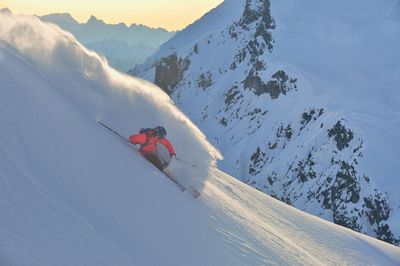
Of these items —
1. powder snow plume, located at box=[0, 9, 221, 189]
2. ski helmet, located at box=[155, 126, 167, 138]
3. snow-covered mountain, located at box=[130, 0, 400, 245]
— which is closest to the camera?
ski helmet, located at box=[155, 126, 167, 138]

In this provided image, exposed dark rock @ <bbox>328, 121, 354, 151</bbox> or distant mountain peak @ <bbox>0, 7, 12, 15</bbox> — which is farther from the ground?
exposed dark rock @ <bbox>328, 121, 354, 151</bbox>

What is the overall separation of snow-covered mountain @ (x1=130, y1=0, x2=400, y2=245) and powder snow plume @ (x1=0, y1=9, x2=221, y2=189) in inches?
2618

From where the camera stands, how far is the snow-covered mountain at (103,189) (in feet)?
20.7

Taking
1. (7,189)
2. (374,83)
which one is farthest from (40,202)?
(374,83)

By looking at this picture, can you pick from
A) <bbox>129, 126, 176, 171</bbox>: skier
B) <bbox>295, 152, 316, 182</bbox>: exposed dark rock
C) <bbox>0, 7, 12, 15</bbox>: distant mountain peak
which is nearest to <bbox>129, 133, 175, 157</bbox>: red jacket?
<bbox>129, 126, 176, 171</bbox>: skier

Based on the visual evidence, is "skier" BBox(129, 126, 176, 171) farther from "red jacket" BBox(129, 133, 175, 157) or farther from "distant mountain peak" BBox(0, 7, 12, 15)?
"distant mountain peak" BBox(0, 7, 12, 15)

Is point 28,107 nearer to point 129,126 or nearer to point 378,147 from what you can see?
point 129,126

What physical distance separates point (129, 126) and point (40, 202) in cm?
804

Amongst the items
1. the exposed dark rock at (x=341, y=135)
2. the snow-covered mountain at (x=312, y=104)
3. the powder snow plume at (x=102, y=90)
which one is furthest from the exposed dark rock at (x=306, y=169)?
the powder snow plume at (x=102, y=90)

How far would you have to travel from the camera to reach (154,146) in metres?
11.9

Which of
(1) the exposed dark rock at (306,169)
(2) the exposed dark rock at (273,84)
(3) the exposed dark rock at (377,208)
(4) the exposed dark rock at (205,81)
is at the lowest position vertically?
(3) the exposed dark rock at (377,208)

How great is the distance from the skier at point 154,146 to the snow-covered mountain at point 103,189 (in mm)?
290

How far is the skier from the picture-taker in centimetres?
1191

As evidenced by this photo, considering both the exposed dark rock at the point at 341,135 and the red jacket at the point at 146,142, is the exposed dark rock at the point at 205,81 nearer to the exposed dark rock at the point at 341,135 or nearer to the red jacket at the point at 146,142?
the exposed dark rock at the point at 341,135
